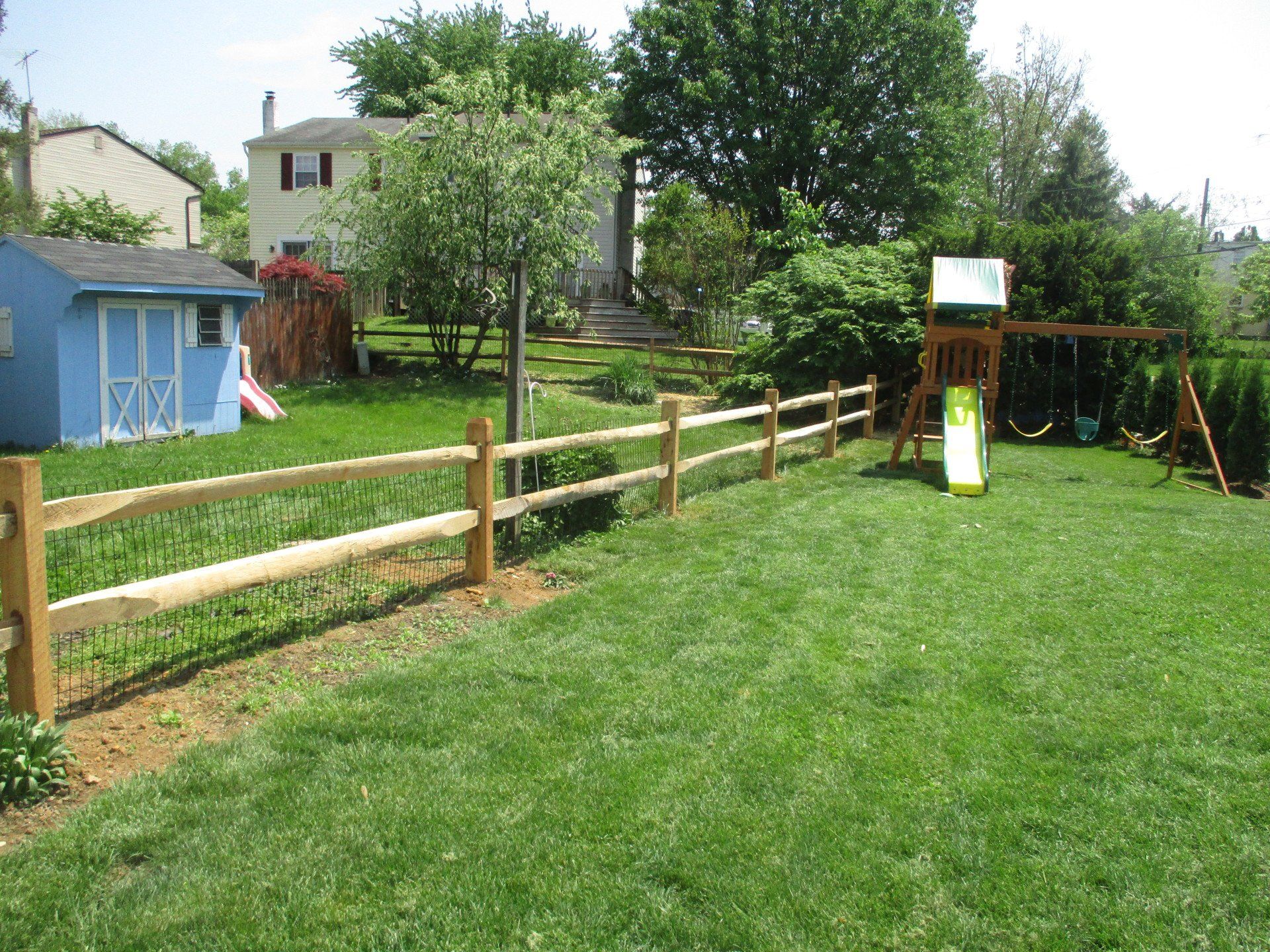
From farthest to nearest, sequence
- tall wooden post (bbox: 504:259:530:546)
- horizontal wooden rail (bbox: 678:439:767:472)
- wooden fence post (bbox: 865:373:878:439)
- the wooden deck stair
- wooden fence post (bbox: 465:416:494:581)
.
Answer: the wooden deck stair → wooden fence post (bbox: 865:373:878:439) → horizontal wooden rail (bbox: 678:439:767:472) → tall wooden post (bbox: 504:259:530:546) → wooden fence post (bbox: 465:416:494:581)

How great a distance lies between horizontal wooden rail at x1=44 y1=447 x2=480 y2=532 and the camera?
3.93m

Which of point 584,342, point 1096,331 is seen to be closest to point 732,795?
point 1096,331

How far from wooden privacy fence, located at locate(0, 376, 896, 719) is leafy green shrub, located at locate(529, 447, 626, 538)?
14cm

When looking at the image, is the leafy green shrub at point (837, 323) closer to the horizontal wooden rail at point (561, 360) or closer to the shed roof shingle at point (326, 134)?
the horizontal wooden rail at point (561, 360)

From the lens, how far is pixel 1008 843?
11.3 ft

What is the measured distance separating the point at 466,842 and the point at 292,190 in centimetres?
3218

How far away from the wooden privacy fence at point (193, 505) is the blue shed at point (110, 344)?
777cm

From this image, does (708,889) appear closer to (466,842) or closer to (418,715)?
(466,842)

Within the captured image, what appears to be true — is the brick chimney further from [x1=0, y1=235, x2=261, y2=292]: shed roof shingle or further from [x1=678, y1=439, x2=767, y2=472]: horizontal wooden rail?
[x1=678, y1=439, x2=767, y2=472]: horizontal wooden rail

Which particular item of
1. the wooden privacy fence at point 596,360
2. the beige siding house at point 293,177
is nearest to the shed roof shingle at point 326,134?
the beige siding house at point 293,177

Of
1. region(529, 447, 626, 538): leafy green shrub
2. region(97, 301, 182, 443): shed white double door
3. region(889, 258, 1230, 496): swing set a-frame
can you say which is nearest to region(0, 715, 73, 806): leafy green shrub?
region(529, 447, 626, 538): leafy green shrub

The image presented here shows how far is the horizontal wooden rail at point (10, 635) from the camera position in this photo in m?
3.62

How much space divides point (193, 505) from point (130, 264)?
30.6 ft

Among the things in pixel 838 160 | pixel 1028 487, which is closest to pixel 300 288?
pixel 1028 487
